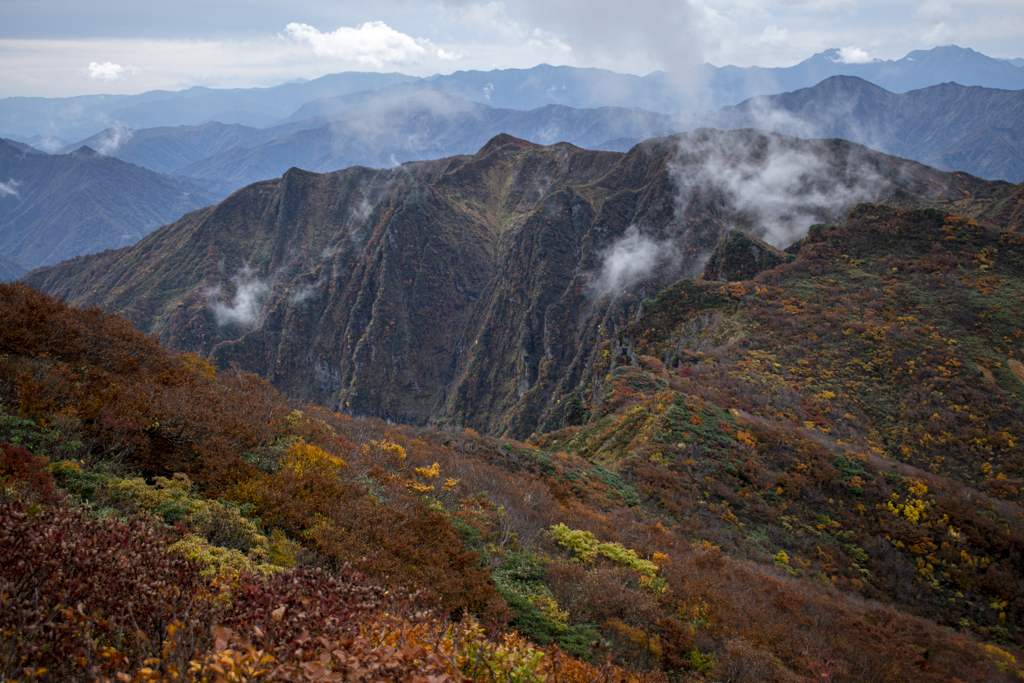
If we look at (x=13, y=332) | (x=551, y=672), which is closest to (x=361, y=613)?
(x=551, y=672)

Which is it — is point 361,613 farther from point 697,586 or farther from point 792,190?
point 792,190

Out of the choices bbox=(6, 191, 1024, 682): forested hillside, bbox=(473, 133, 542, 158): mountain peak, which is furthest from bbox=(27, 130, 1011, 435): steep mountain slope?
bbox=(6, 191, 1024, 682): forested hillside

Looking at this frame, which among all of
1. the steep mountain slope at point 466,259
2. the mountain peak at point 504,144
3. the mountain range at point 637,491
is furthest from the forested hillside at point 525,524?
the mountain peak at point 504,144

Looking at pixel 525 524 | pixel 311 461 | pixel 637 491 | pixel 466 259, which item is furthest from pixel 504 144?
pixel 311 461

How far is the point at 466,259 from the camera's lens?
378ft

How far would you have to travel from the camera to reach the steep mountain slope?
72.9 m

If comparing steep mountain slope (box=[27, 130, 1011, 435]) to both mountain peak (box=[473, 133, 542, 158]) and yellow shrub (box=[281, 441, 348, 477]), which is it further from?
yellow shrub (box=[281, 441, 348, 477])

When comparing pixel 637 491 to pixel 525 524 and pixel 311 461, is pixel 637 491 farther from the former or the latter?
pixel 311 461

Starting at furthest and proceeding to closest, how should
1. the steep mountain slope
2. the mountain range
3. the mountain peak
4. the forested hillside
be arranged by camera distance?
1. the mountain peak
2. the steep mountain slope
3. the mountain range
4. the forested hillside

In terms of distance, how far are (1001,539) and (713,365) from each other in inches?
569

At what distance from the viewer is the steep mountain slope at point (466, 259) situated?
72.9m

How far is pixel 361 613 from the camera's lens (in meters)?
4.09

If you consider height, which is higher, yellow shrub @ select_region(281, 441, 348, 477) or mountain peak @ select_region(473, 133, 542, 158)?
mountain peak @ select_region(473, 133, 542, 158)

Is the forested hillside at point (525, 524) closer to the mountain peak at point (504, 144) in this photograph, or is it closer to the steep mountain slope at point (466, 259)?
the steep mountain slope at point (466, 259)
